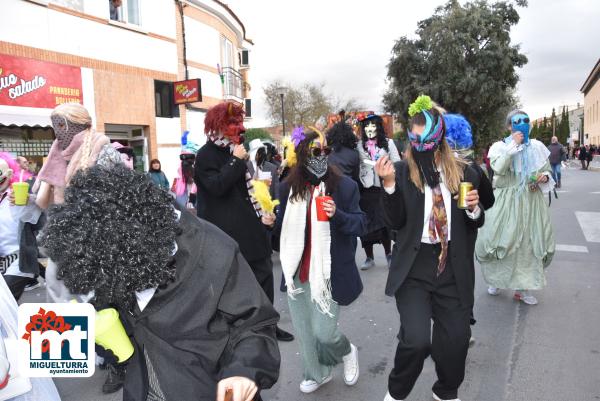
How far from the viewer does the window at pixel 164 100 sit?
620 inches

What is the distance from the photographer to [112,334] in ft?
4.50

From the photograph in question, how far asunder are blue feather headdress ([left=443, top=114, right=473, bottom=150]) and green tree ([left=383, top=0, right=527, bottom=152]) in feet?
77.1

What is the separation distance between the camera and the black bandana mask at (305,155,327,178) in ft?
10.9

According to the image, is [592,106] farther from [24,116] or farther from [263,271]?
[263,271]

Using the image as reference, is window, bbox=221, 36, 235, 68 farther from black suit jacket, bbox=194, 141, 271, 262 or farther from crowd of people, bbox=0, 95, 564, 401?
black suit jacket, bbox=194, 141, 271, 262

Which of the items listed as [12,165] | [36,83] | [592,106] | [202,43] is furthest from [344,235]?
[592,106]

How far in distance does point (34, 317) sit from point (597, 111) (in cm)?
7625

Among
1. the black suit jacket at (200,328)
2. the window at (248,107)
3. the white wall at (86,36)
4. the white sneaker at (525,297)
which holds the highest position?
the white wall at (86,36)

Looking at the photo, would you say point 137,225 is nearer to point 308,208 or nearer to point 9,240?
point 308,208

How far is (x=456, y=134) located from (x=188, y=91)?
13.7 meters

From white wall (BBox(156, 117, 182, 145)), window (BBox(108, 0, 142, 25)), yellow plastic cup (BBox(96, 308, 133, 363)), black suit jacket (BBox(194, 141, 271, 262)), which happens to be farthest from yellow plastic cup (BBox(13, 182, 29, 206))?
white wall (BBox(156, 117, 182, 145))

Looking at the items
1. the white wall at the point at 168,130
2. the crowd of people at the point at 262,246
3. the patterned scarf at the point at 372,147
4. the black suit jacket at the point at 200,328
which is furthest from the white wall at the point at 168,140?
the black suit jacket at the point at 200,328

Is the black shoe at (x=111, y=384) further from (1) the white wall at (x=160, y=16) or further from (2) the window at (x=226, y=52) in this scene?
(2) the window at (x=226, y=52)

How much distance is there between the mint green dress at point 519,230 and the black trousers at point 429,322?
2.42m
